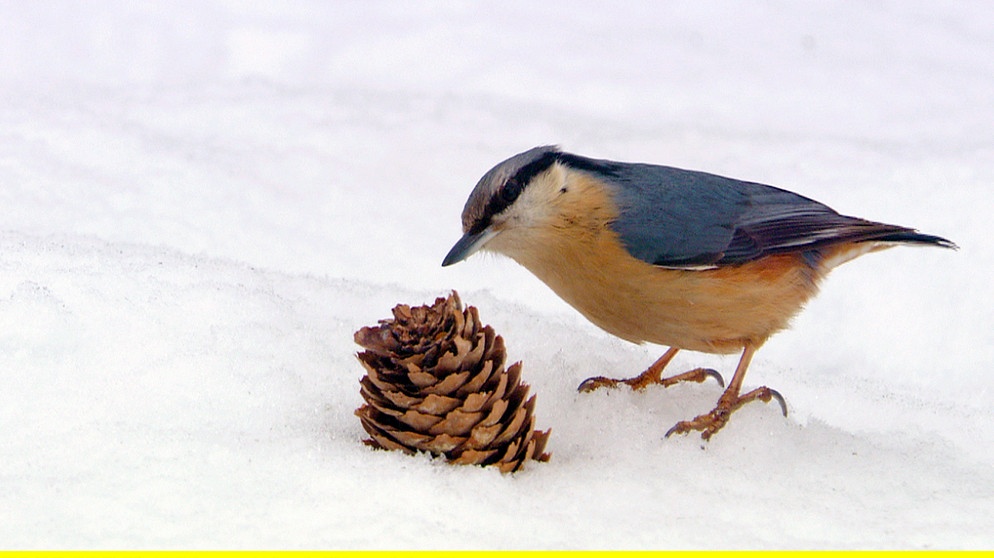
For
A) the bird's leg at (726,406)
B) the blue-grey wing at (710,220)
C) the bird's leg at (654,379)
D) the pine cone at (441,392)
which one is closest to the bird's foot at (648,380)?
the bird's leg at (654,379)

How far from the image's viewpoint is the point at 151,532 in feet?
7.14

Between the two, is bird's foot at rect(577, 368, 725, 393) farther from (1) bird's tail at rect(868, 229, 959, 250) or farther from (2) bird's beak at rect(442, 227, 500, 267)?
(1) bird's tail at rect(868, 229, 959, 250)

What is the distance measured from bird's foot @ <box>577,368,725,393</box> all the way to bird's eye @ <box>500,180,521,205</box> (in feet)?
1.89

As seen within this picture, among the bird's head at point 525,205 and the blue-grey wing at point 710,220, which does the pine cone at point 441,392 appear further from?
the blue-grey wing at point 710,220

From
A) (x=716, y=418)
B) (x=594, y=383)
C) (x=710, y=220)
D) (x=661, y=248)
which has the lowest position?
(x=716, y=418)

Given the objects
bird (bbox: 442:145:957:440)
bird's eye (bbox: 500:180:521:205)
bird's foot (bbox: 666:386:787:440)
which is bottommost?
bird's foot (bbox: 666:386:787:440)

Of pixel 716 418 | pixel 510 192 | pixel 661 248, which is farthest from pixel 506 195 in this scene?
pixel 716 418

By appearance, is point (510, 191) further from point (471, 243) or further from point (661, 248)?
point (661, 248)

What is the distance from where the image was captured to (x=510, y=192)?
10.7 feet

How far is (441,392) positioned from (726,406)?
0.95 m

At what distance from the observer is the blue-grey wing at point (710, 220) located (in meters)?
3.24

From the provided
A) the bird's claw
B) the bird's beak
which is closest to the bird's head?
the bird's beak

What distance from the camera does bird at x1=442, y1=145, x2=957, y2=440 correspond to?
3205 millimetres

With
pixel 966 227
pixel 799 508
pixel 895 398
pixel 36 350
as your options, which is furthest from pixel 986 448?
pixel 36 350
